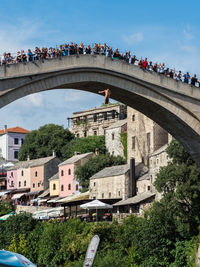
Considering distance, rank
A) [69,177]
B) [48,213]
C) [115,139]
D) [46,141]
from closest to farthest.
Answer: [48,213]
[69,177]
[115,139]
[46,141]

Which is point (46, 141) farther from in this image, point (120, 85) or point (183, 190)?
point (120, 85)

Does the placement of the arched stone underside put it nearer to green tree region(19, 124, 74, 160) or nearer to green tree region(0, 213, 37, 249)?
green tree region(0, 213, 37, 249)

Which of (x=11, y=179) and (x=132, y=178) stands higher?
(x=11, y=179)

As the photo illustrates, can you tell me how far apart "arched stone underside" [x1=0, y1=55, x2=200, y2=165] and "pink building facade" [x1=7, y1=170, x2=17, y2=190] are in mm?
60519

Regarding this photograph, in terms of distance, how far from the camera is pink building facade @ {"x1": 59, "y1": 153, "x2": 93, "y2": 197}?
75.9m

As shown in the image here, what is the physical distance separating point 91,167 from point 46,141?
2674 centimetres

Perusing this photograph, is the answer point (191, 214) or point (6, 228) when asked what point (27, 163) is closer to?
point (6, 228)

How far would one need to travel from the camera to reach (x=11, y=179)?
9344 centimetres

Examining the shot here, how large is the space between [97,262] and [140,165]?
3084cm

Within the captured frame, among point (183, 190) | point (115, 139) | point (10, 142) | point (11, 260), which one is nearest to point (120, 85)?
point (183, 190)

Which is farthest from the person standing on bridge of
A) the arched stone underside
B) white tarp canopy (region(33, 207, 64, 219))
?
white tarp canopy (region(33, 207, 64, 219))

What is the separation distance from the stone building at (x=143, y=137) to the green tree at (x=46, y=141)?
2371 cm

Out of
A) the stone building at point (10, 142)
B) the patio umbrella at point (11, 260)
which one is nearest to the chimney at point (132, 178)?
the patio umbrella at point (11, 260)

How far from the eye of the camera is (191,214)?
126ft
